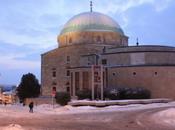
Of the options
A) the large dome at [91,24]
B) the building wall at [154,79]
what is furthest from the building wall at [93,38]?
the building wall at [154,79]

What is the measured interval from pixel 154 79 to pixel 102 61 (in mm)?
11060

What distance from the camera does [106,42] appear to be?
7681cm

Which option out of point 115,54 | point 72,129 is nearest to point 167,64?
point 115,54

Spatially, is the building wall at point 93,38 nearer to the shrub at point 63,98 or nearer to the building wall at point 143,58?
the building wall at point 143,58

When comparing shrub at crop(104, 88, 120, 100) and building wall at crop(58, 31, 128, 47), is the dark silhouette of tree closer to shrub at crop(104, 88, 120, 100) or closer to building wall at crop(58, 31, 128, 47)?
building wall at crop(58, 31, 128, 47)

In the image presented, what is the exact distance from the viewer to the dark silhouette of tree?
78.1 metres

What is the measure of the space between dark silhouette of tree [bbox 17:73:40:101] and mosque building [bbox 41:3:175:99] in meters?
1.78

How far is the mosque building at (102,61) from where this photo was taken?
62.5 metres

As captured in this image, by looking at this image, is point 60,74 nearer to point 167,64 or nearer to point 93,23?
point 93,23

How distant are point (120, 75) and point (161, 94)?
21.6ft

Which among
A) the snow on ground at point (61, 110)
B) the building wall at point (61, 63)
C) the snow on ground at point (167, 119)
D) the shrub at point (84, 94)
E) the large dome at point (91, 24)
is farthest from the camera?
the large dome at point (91, 24)

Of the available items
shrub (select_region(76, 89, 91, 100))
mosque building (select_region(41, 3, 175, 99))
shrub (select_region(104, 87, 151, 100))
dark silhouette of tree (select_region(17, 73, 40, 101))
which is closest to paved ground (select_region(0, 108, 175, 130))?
mosque building (select_region(41, 3, 175, 99))

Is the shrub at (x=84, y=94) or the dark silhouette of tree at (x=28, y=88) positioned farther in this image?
the dark silhouette of tree at (x=28, y=88)

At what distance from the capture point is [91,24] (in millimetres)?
77562
